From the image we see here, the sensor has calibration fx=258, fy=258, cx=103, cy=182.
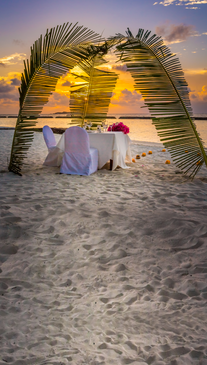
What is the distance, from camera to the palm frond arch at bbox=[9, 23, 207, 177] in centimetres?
366

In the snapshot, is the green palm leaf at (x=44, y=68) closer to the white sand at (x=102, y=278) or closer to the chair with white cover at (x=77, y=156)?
the chair with white cover at (x=77, y=156)

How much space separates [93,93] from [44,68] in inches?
102

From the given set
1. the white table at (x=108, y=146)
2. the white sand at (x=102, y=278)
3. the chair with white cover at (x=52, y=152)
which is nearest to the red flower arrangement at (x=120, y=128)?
the white table at (x=108, y=146)

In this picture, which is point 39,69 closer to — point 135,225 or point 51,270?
point 135,225

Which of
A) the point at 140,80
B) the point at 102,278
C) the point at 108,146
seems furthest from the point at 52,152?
the point at 102,278

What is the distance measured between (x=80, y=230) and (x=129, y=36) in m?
2.88

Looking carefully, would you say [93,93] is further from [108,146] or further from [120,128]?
[108,146]

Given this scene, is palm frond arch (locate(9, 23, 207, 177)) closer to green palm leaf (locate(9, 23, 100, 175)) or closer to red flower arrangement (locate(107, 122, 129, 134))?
green palm leaf (locate(9, 23, 100, 175))

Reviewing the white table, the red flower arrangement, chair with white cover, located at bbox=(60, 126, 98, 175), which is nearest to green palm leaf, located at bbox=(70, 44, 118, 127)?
the red flower arrangement

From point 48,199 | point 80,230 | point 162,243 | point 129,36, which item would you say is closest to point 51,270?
point 80,230

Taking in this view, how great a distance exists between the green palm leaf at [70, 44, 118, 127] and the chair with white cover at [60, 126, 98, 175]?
233 centimetres

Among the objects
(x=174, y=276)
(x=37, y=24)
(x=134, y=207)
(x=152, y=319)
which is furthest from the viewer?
(x=37, y=24)

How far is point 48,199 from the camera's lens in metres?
3.11

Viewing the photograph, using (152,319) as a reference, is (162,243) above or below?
above
